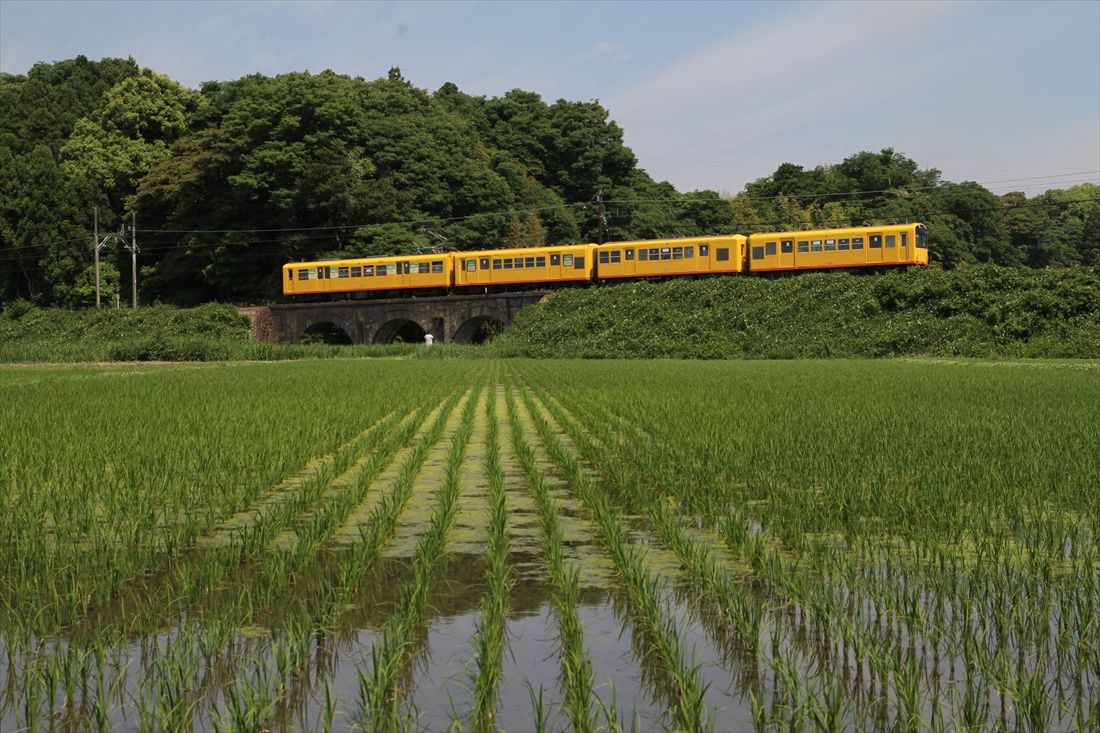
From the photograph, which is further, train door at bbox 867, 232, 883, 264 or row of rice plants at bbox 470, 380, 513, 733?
train door at bbox 867, 232, 883, 264

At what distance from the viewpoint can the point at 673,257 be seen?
149ft

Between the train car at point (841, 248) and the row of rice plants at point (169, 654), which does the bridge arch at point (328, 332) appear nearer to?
the train car at point (841, 248)

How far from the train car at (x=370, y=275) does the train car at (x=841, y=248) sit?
47.7 ft

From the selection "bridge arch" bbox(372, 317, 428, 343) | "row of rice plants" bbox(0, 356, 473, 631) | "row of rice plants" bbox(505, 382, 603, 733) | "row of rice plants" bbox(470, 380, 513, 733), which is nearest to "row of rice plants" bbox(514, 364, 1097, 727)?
"row of rice plants" bbox(505, 382, 603, 733)

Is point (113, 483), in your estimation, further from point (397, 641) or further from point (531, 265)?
Answer: point (531, 265)

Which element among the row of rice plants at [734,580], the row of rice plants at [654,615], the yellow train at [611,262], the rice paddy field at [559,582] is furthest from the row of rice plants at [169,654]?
the yellow train at [611,262]

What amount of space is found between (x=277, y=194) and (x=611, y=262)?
20.1 m

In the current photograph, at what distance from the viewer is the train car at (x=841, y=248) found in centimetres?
4138

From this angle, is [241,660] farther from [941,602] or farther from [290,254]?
[290,254]

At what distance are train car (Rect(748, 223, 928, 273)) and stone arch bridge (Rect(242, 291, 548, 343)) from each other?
10.2 m

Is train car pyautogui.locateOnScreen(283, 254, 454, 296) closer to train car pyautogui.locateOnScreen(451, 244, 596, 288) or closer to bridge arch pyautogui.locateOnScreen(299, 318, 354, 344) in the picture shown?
train car pyautogui.locateOnScreen(451, 244, 596, 288)

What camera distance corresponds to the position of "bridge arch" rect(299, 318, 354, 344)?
51.5 metres

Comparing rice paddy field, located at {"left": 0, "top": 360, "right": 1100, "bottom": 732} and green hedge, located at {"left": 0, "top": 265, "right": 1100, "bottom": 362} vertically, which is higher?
green hedge, located at {"left": 0, "top": 265, "right": 1100, "bottom": 362}

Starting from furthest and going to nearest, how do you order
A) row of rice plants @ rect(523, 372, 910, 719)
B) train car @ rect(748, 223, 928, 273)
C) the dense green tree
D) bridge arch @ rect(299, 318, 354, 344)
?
the dense green tree
bridge arch @ rect(299, 318, 354, 344)
train car @ rect(748, 223, 928, 273)
row of rice plants @ rect(523, 372, 910, 719)
